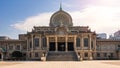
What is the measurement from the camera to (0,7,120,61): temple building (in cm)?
7894

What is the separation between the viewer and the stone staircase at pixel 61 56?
70062 millimetres

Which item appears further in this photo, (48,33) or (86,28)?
(86,28)

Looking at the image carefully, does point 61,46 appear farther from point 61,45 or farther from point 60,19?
point 60,19

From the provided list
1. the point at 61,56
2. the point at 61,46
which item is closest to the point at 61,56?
the point at 61,56

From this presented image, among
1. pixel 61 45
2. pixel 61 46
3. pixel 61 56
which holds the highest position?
pixel 61 45

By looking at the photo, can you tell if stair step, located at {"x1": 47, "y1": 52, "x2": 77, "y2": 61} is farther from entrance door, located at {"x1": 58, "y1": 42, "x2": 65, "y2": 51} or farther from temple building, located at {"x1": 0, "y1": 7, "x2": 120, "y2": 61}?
entrance door, located at {"x1": 58, "y1": 42, "x2": 65, "y2": 51}

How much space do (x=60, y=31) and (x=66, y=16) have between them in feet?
32.7

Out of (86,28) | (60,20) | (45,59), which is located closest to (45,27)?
(60,20)

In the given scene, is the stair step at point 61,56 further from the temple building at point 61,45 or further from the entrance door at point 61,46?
the entrance door at point 61,46

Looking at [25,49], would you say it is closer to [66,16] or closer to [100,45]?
[66,16]

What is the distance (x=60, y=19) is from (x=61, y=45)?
9900mm

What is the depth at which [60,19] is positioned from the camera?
87.8 meters

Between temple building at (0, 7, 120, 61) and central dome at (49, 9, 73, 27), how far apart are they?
64.0 inches

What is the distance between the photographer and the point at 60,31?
78.9 metres
